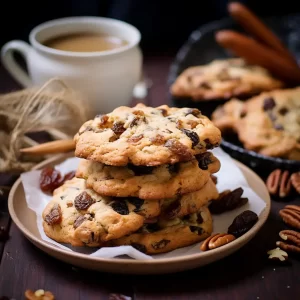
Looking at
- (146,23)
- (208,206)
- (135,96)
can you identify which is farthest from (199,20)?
(208,206)

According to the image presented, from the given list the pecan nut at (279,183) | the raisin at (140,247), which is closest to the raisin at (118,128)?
the raisin at (140,247)

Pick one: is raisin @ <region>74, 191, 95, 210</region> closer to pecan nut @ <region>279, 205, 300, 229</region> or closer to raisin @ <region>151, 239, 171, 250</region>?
raisin @ <region>151, 239, 171, 250</region>

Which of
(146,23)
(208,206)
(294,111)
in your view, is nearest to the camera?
(208,206)

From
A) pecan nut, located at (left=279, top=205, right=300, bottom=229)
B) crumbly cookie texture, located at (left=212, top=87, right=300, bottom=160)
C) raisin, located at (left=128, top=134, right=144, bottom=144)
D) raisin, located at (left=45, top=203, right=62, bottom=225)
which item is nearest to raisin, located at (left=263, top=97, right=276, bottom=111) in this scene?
crumbly cookie texture, located at (left=212, top=87, right=300, bottom=160)

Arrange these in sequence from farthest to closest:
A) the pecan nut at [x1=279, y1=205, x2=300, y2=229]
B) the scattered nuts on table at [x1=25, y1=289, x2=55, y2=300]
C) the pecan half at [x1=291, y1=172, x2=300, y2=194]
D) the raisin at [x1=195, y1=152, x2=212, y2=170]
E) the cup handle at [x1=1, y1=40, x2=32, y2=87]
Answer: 1. the cup handle at [x1=1, y1=40, x2=32, y2=87]
2. the pecan half at [x1=291, y1=172, x2=300, y2=194]
3. the pecan nut at [x1=279, y1=205, x2=300, y2=229]
4. the raisin at [x1=195, y1=152, x2=212, y2=170]
5. the scattered nuts on table at [x1=25, y1=289, x2=55, y2=300]

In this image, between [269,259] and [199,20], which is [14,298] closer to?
[269,259]

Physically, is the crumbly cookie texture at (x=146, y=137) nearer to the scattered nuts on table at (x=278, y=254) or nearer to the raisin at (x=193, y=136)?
the raisin at (x=193, y=136)
